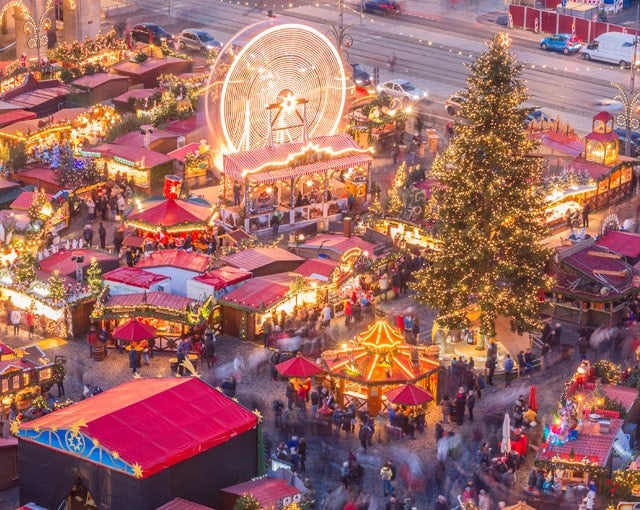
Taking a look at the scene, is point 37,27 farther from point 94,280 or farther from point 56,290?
point 56,290

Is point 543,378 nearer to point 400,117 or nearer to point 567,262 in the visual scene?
point 567,262

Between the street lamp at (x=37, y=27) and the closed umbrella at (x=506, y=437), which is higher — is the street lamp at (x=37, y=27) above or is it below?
above

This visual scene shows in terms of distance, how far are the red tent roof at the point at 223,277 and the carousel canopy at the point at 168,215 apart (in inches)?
228

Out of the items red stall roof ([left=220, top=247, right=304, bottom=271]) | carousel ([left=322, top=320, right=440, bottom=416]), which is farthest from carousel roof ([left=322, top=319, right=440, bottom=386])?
red stall roof ([left=220, top=247, right=304, bottom=271])

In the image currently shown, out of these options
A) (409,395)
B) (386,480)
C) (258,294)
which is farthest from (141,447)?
(258,294)

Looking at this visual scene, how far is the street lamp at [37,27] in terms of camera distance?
88000 millimetres

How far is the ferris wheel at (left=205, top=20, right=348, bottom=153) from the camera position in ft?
217

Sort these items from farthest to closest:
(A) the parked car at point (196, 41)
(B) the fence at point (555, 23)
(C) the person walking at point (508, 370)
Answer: (A) the parked car at point (196, 41) < (B) the fence at point (555, 23) < (C) the person walking at point (508, 370)

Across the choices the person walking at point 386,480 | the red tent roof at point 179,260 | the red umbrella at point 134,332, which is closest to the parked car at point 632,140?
the red tent roof at point 179,260

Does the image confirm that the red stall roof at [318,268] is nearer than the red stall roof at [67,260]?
Yes

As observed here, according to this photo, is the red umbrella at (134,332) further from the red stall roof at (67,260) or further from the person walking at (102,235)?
the person walking at (102,235)

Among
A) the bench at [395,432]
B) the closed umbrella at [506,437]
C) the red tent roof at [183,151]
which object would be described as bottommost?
the bench at [395,432]

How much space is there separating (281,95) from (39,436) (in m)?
26.8

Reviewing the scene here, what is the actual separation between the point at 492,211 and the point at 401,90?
28.9 m
